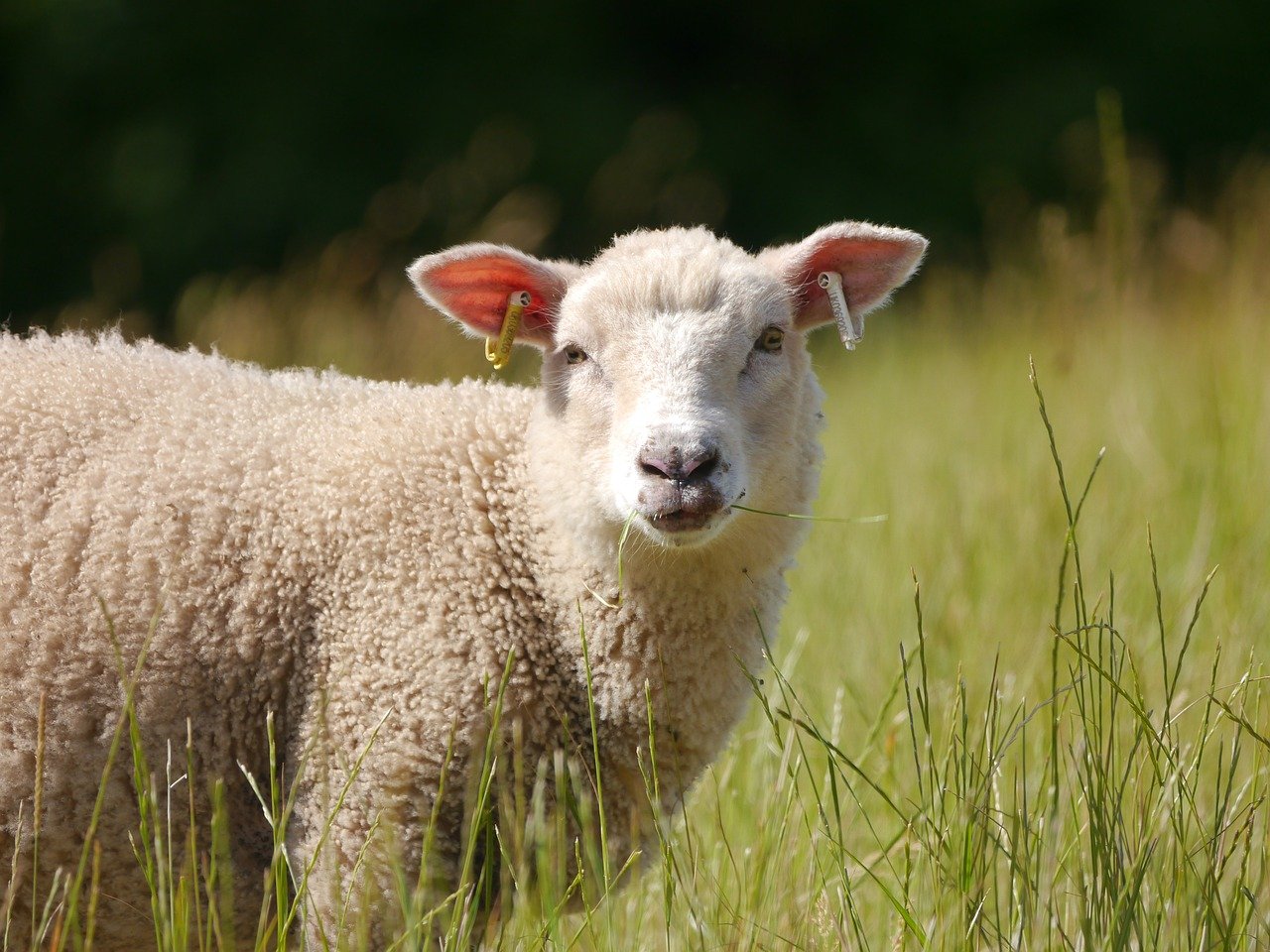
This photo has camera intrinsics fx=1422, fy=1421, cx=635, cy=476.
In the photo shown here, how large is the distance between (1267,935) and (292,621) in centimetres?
165

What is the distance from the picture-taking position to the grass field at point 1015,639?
2.12 meters

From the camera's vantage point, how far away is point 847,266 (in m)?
2.95

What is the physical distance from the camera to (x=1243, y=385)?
467cm

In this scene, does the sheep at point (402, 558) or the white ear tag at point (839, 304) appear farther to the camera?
the white ear tag at point (839, 304)

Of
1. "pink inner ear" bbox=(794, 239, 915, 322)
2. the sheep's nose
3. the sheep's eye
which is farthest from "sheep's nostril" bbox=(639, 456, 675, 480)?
"pink inner ear" bbox=(794, 239, 915, 322)

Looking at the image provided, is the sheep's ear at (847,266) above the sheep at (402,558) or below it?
above

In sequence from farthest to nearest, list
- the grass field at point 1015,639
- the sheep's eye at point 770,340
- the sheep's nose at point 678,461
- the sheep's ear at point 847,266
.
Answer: the sheep's ear at point 847,266, the sheep's eye at point 770,340, the sheep's nose at point 678,461, the grass field at point 1015,639

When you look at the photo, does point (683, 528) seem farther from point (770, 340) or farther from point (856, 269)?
point (856, 269)

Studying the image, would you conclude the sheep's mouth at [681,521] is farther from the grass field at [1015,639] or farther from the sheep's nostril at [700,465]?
the grass field at [1015,639]

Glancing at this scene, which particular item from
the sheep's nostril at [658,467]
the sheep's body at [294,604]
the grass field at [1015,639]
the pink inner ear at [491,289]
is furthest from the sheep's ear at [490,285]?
the grass field at [1015,639]

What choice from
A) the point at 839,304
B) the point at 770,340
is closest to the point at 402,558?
the point at 770,340

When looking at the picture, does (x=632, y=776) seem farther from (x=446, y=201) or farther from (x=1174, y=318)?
(x=446, y=201)

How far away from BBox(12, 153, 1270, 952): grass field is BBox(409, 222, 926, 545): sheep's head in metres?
0.44

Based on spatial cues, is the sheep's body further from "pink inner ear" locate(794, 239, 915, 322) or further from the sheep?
"pink inner ear" locate(794, 239, 915, 322)
